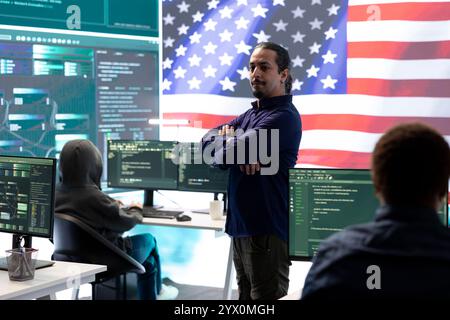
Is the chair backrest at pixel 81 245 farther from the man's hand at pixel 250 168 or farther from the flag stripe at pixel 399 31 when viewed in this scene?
the flag stripe at pixel 399 31

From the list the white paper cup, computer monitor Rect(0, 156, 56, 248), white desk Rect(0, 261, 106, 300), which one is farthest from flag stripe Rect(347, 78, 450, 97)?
computer monitor Rect(0, 156, 56, 248)

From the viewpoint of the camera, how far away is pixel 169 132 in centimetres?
593

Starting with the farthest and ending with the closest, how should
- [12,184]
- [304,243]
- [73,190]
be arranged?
[73,190] < [12,184] < [304,243]

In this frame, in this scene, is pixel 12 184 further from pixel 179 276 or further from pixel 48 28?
pixel 179 276

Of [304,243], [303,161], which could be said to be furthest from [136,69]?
[304,243]

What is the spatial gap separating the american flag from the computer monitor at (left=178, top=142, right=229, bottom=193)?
754 millimetres

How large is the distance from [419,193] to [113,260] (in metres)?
3.00

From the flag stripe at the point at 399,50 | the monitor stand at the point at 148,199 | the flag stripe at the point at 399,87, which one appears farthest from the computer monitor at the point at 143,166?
the flag stripe at the point at 399,50

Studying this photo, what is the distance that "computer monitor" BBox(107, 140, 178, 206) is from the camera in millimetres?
4941

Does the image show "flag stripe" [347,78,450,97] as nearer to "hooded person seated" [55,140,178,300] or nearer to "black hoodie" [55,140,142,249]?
"hooded person seated" [55,140,178,300]

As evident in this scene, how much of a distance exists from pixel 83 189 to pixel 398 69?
2237 millimetres

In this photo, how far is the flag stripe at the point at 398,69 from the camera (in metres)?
4.71

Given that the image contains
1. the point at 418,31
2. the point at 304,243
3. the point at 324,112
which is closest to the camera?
the point at 304,243

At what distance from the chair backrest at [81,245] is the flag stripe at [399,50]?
215cm
